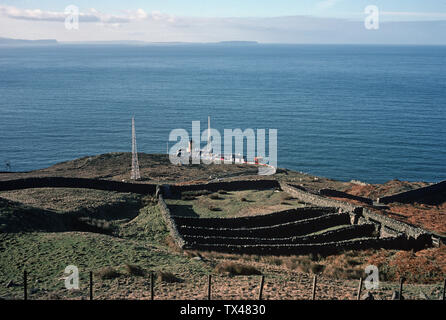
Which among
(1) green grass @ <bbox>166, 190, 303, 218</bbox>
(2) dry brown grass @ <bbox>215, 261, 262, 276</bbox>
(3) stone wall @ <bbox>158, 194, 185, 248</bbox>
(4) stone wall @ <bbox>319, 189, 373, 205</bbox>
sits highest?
(2) dry brown grass @ <bbox>215, 261, 262, 276</bbox>

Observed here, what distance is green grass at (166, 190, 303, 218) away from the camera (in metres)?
31.0

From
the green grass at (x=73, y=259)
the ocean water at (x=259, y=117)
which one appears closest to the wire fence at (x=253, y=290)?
the green grass at (x=73, y=259)

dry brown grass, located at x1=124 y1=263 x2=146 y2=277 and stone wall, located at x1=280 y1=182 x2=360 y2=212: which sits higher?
dry brown grass, located at x1=124 y1=263 x2=146 y2=277

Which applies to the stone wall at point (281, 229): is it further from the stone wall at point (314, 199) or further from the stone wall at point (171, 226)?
the stone wall at point (314, 199)

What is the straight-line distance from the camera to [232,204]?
109ft

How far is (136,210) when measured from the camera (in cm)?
3147

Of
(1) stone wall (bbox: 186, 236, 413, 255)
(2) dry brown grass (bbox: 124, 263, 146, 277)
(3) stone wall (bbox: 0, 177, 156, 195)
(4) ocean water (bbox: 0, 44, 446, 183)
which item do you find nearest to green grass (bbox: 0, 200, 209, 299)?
(2) dry brown grass (bbox: 124, 263, 146, 277)

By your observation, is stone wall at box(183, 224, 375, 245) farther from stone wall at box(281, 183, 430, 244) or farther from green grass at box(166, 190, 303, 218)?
green grass at box(166, 190, 303, 218)

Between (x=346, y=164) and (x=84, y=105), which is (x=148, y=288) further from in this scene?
(x=84, y=105)

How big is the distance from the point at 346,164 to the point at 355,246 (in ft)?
156

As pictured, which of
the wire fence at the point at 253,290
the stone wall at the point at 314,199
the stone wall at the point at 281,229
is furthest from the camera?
the stone wall at the point at 314,199

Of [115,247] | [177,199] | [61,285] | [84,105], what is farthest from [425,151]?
[84,105]

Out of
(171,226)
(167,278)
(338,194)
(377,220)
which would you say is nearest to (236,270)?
(167,278)

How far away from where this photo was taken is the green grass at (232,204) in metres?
31.0
